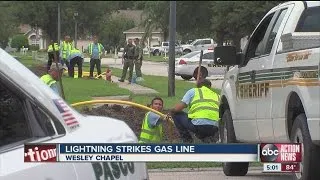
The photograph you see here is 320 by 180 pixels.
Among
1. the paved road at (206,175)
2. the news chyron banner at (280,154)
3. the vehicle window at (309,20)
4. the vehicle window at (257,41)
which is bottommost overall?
the paved road at (206,175)

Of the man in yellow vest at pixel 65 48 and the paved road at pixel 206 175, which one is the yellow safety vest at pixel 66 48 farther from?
the paved road at pixel 206 175

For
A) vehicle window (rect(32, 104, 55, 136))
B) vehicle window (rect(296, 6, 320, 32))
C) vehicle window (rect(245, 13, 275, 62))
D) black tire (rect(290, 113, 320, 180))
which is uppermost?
vehicle window (rect(296, 6, 320, 32))

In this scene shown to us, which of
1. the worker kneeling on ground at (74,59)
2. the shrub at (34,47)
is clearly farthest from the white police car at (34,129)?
the shrub at (34,47)

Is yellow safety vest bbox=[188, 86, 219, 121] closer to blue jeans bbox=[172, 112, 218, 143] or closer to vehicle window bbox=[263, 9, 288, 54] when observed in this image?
blue jeans bbox=[172, 112, 218, 143]

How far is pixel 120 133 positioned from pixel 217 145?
70 centimetres

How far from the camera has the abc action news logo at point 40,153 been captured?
258cm

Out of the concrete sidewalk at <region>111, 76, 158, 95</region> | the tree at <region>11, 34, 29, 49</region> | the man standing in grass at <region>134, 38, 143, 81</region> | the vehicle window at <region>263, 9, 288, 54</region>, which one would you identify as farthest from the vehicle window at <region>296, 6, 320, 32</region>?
the tree at <region>11, 34, 29, 49</region>

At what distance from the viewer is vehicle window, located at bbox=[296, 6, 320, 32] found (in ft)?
20.2

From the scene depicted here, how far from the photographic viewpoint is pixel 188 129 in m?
10.1

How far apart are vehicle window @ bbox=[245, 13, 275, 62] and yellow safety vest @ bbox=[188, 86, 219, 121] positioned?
228cm

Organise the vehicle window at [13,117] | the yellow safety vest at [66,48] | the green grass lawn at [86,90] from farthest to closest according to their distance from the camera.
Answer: the yellow safety vest at [66,48]
the green grass lawn at [86,90]
the vehicle window at [13,117]

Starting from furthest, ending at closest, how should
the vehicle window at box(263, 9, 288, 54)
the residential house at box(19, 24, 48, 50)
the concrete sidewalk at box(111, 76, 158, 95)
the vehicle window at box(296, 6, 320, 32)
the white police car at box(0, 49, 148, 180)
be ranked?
the residential house at box(19, 24, 48, 50), the concrete sidewalk at box(111, 76, 158, 95), the vehicle window at box(263, 9, 288, 54), the vehicle window at box(296, 6, 320, 32), the white police car at box(0, 49, 148, 180)

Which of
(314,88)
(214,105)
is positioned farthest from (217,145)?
(214,105)

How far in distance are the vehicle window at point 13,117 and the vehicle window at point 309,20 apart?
12.9 feet
